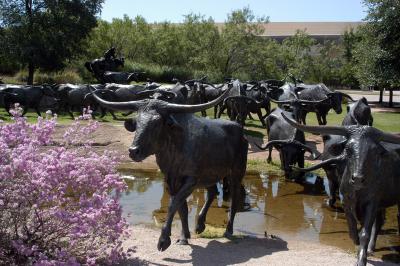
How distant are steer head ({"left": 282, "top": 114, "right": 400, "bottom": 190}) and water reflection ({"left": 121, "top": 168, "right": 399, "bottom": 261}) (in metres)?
1.92

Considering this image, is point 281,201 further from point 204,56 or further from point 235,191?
point 204,56

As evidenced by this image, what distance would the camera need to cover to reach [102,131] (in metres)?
19.2

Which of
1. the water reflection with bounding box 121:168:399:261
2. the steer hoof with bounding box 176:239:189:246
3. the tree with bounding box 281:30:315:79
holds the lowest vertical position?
the water reflection with bounding box 121:168:399:261

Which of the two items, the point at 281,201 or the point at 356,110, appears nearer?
the point at 281,201

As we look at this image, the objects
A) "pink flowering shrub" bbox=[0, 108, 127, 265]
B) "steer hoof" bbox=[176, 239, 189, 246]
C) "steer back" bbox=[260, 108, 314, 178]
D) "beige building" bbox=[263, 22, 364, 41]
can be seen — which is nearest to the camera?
"pink flowering shrub" bbox=[0, 108, 127, 265]

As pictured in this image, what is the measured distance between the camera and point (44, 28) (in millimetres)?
35312

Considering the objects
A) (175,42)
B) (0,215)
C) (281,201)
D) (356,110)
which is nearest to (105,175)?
(0,215)

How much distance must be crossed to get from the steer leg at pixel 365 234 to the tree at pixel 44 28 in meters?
30.4

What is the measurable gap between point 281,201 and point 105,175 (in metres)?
6.09

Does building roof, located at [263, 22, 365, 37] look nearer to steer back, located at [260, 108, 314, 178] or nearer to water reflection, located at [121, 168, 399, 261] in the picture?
steer back, located at [260, 108, 314, 178]

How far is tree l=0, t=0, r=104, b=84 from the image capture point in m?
34.2

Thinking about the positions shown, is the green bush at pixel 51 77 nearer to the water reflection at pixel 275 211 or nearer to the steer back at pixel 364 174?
the water reflection at pixel 275 211

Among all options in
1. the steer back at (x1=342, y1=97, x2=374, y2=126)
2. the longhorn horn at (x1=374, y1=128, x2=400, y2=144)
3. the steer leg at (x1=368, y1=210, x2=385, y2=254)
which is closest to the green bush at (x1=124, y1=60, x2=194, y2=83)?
the steer back at (x1=342, y1=97, x2=374, y2=126)

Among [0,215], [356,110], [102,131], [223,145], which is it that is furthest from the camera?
[102,131]
